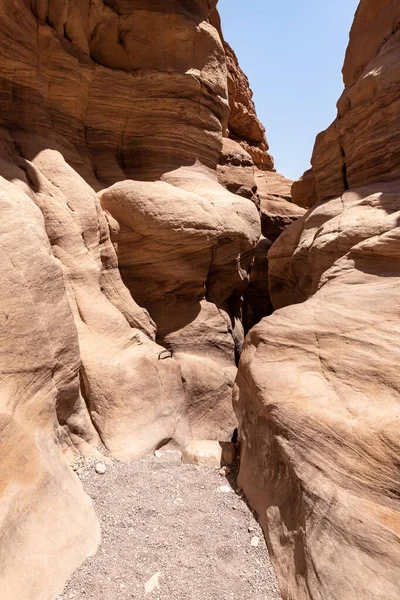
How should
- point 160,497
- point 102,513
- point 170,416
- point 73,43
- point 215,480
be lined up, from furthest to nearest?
1. point 73,43
2. point 170,416
3. point 215,480
4. point 160,497
5. point 102,513

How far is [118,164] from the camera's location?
8.02 meters

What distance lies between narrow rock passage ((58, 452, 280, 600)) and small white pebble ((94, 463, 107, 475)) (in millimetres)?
49

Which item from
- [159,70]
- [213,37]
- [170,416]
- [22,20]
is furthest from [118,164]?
[170,416]

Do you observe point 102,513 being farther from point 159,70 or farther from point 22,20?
point 159,70

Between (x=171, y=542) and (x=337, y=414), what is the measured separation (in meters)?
1.67

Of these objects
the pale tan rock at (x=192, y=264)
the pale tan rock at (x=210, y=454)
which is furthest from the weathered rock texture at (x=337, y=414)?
the pale tan rock at (x=192, y=264)

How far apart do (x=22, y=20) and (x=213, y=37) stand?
13.8 feet

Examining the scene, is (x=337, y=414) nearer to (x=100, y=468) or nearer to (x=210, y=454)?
(x=210, y=454)

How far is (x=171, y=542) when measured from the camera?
3.20 meters

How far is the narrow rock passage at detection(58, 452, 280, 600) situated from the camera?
2.77m

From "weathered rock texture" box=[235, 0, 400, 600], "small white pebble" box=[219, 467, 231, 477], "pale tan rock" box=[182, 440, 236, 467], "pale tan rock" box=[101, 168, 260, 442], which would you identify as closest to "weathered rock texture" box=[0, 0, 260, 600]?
"pale tan rock" box=[101, 168, 260, 442]

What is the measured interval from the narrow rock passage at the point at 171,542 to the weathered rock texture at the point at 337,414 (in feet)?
0.70

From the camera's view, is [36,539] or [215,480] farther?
[215,480]

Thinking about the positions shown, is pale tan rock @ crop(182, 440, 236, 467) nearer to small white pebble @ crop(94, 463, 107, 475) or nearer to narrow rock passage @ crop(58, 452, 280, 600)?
narrow rock passage @ crop(58, 452, 280, 600)
